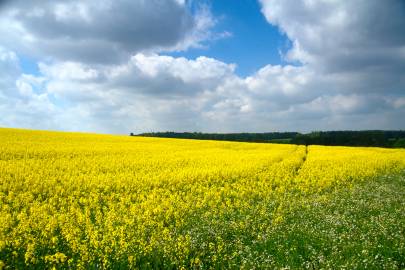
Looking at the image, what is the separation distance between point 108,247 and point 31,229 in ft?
7.37

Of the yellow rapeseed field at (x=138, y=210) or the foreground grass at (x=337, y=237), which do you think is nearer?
the foreground grass at (x=337, y=237)

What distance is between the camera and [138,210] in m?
10.2

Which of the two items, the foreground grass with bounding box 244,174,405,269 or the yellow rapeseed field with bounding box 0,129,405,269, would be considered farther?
the yellow rapeseed field with bounding box 0,129,405,269

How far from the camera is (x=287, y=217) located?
1027 centimetres

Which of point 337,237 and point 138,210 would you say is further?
point 138,210

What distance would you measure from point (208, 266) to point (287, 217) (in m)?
3.68

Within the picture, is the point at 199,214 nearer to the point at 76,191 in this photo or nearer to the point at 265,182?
the point at 76,191

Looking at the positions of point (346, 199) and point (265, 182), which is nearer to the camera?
point (346, 199)

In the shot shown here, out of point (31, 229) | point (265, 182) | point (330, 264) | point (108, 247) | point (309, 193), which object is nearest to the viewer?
point (330, 264)

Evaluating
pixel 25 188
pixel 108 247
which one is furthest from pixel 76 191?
pixel 108 247

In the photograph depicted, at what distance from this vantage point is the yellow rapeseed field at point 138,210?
7371mm

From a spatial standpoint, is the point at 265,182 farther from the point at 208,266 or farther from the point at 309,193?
the point at 208,266

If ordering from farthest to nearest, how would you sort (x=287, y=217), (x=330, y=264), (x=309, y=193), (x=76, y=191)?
1. (x=309, y=193)
2. (x=76, y=191)
3. (x=287, y=217)
4. (x=330, y=264)

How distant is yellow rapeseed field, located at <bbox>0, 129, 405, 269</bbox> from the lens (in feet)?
24.2
